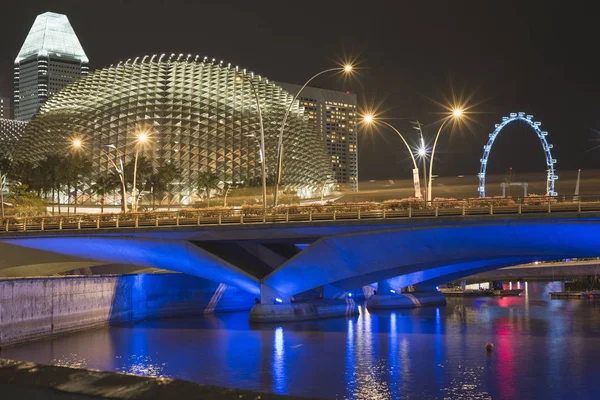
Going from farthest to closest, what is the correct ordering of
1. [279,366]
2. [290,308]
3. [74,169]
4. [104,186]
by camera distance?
[104,186] < [74,169] < [290,308] < [279,366]

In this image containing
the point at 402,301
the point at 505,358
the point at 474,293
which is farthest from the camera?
the point at 474,293

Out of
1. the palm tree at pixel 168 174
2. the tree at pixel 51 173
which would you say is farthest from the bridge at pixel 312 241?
the palm tree at pixel 168 174

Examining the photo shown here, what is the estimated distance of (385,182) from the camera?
7234 inches

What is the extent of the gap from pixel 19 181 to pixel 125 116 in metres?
21.3

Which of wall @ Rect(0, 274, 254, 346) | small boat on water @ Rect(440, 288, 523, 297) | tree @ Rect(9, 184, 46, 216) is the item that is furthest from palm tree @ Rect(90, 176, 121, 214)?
small boat on water @ Rect(440, 288, 523, 297)

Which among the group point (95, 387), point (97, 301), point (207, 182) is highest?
point (207, 182)

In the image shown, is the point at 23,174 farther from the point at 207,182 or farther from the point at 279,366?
the point at 279,366

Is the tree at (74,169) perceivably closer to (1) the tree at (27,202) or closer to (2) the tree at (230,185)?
(1) the tree at (27,202)

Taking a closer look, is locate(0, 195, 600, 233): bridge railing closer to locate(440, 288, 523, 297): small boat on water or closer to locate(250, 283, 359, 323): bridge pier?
locate(250, 283, 359, 323): bridge pier

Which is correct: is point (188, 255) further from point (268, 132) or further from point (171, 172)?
point (268, 132)

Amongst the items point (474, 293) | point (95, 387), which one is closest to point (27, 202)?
point (474, 293)

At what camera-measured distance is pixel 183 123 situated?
135 metres

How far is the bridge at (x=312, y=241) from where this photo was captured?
173ft

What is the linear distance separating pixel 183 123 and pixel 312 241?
7597cm
